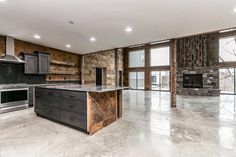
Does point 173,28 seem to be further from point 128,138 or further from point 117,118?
point 128,138

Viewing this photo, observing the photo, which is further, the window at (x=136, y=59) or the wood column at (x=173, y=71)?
the window at (x=136, y=59)

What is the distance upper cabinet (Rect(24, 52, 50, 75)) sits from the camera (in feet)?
18.0

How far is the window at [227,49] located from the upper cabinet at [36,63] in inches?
407

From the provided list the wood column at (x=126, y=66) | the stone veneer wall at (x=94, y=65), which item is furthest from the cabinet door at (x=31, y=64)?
the wood column at (x=126, y=66)

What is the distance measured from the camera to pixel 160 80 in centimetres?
1209

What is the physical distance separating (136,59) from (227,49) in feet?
22.4

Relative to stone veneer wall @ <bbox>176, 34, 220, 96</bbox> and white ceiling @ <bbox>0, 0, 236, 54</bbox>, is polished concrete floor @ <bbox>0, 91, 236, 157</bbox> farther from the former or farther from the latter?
stone veneer wall @ <bbox>176, 34, 220, 96</bbox>

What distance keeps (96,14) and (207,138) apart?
11.5 feet

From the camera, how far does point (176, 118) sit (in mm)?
3893

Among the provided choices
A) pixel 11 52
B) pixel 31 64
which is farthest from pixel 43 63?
pixel 11 52

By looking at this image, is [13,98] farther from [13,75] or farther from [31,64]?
[31,64]

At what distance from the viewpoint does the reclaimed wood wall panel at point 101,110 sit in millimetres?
2811

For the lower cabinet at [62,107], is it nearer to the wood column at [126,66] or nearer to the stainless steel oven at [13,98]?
the stainless steel oven at [13,98]

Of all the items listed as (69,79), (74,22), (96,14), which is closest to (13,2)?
A: (74,22)
